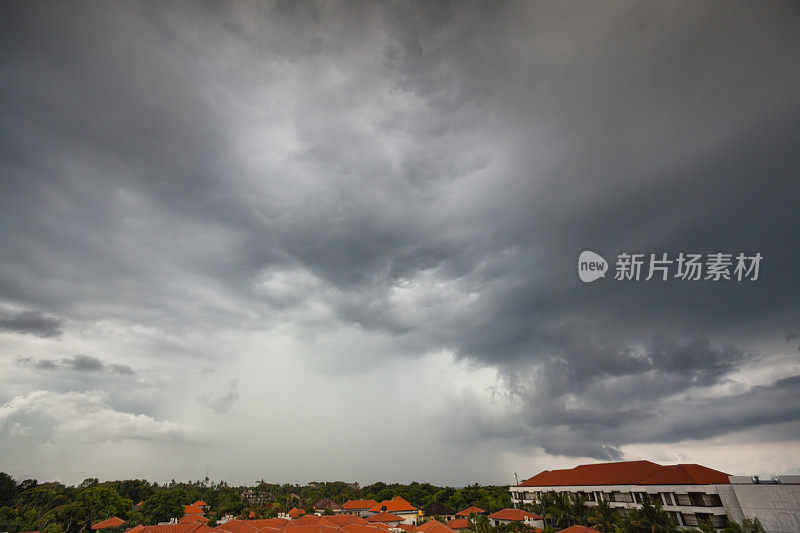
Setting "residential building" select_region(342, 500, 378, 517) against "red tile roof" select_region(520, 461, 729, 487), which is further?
"residential building" select_region(342, 500, 378, 517)

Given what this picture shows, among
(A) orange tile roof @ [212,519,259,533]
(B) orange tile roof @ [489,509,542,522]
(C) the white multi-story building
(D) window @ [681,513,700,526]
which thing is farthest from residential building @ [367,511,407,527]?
(D) window @ [681,513,700,526]

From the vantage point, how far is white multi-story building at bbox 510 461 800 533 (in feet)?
108

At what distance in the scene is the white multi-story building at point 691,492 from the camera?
3291 centimetres

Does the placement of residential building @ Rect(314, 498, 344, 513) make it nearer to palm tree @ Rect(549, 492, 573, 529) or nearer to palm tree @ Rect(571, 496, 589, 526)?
palm tree @ Rect(549, 492, 573, 529)

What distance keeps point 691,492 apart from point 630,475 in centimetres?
1086

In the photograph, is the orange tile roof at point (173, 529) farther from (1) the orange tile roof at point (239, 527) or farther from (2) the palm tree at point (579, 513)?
(2) the palm tree at point (579, 513)

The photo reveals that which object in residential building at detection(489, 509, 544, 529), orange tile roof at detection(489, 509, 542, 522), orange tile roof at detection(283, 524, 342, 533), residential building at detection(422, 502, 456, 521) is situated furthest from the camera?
residential building at detection(422, 502, 456, 521)

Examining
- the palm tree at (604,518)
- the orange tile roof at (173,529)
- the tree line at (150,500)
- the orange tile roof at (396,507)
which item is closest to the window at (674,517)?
the palm tree at (604,518)

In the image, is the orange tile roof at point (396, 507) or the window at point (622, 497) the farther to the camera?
the orange tile roof at point (396, 507)

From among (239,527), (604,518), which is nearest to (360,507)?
(239,527)

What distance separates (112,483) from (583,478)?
119413 millimetres

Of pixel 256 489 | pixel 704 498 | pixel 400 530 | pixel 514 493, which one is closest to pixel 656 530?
pixel 704 498

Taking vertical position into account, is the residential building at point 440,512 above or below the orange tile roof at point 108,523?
above

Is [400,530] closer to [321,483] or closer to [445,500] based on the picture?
[445,500]
